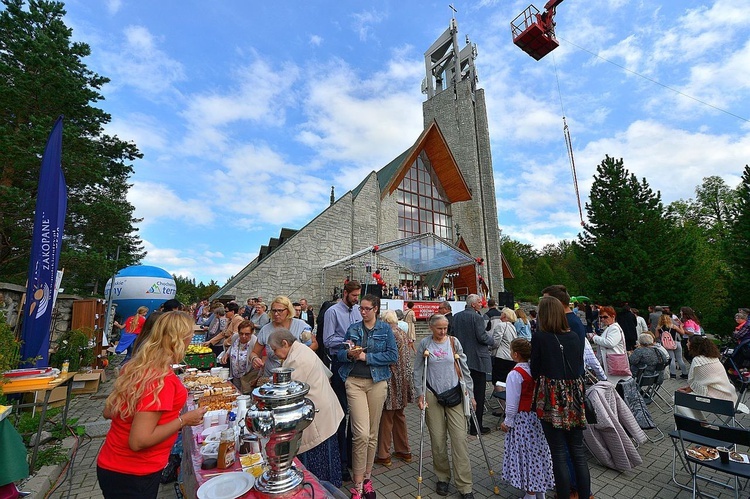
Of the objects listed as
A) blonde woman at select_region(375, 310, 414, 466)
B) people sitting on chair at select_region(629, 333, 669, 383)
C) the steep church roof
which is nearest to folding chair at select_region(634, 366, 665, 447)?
people sitting on chair at select_region(629, 333, 669, 383)

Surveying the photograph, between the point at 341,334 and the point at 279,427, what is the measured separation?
2.41 meters

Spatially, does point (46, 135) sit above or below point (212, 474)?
above

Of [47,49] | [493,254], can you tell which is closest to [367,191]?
[493,254]

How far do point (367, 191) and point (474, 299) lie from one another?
15.0m

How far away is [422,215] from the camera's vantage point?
75.3 feet

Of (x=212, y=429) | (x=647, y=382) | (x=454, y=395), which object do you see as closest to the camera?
(x=212, y=429)

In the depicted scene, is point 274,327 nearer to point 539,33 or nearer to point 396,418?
point 396,418

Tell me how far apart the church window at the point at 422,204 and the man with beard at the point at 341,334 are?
1766 cm

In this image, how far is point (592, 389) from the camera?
11.5 feet

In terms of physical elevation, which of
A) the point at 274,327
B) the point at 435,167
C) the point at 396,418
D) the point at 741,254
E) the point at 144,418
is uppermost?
the point at 435,167

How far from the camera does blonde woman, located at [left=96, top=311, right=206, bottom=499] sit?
163 cm

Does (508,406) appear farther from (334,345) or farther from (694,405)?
(694,405)

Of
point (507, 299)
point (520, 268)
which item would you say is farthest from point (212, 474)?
point (520, 268)

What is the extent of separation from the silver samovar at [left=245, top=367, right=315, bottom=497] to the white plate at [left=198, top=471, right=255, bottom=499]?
0.11 meters
